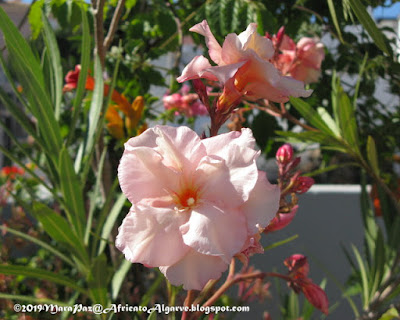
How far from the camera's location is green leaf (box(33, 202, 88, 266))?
0.57 meters

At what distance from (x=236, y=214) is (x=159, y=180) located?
77 millimetres

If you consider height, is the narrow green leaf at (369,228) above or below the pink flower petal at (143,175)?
below

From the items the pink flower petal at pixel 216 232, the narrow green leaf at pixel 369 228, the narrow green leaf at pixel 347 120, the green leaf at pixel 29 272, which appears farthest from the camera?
the narrow green leaf at pixel 369 228

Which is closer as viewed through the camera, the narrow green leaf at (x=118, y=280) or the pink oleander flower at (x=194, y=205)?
the pink oleander flower at (x=194, y=205)

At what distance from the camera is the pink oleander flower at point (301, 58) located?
35.0 inches

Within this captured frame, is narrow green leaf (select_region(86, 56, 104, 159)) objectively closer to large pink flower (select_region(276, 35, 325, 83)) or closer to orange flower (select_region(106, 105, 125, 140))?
orange flower (select_region(106, 105, 125, 140))

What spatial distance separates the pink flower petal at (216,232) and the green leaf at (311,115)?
0.41 m

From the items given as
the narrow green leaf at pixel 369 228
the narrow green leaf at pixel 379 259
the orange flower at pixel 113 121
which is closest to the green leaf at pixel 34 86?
the orange flower at pixel 113 121

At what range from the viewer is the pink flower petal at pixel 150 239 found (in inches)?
13.8

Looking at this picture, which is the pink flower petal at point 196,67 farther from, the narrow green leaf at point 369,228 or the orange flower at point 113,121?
the narrow green leaf at point 369,228

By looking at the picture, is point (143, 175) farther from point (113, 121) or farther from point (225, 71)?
point (113, 121)

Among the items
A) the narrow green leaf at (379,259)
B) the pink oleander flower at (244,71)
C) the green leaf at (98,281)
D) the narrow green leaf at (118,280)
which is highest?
the pink oleander flower at (244,71)

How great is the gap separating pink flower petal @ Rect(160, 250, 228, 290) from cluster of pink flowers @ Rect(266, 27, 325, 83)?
61 cm

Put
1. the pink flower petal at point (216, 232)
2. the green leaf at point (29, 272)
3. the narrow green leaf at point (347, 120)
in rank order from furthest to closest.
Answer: the narrow green leaf at point (347, 120)
the green leaf at point (29, 272)
the pink flower petal at point (216, 232)
